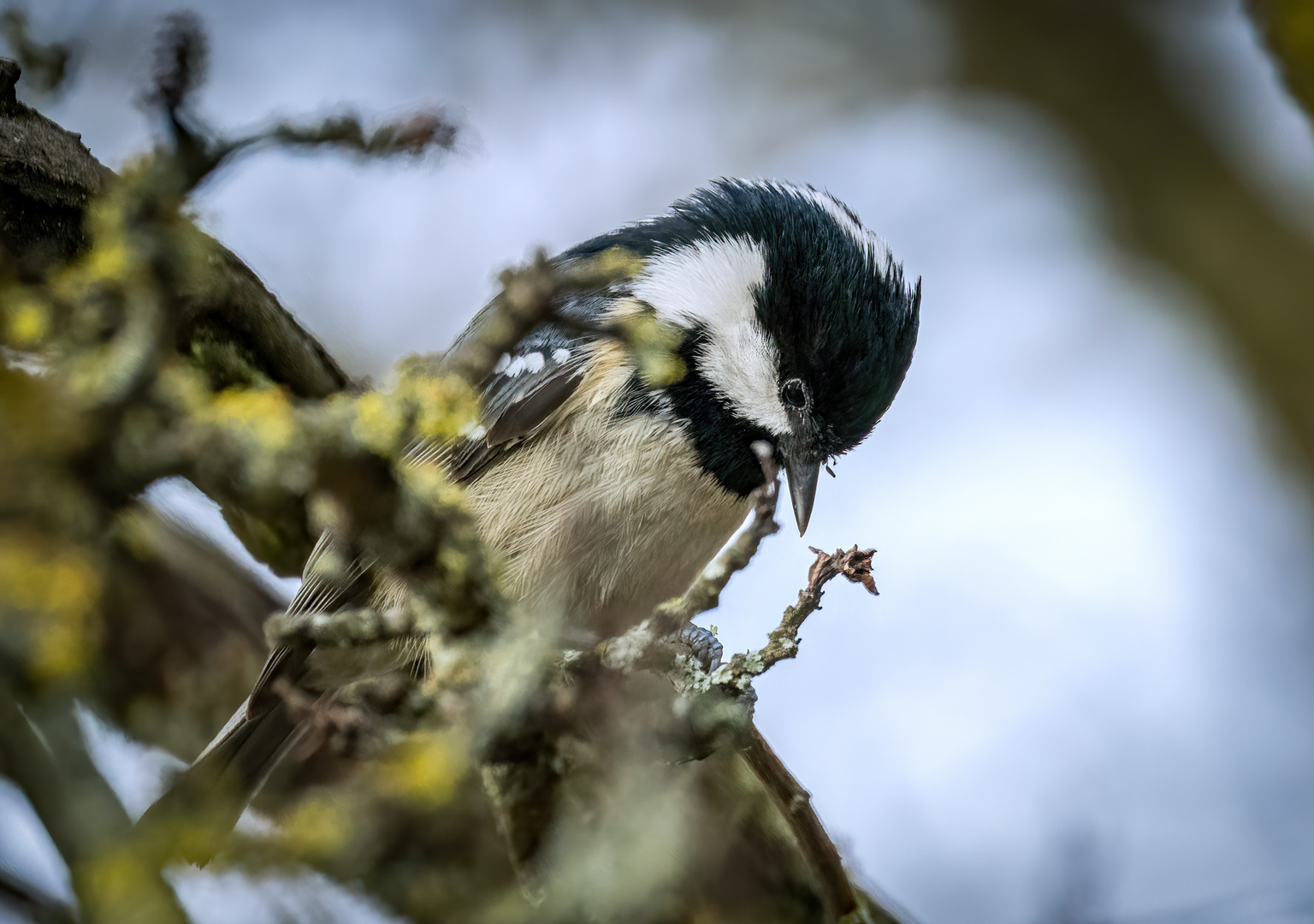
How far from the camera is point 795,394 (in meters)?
1.26

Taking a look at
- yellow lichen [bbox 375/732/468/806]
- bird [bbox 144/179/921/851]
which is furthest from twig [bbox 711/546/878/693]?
bird [bbox 144/179/921/851]

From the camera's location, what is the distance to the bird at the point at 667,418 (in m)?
1.20

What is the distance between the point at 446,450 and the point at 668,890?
1.93 feet

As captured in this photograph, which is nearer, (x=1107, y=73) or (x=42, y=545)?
(x=42, y=545)

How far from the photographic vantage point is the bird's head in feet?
4.08

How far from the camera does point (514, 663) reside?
776 mm

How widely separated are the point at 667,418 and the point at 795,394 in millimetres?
178

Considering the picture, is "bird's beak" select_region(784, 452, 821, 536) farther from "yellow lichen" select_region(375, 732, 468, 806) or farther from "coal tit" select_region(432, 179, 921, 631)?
"yellow lichen" select_region(375, 732, 468, 806)

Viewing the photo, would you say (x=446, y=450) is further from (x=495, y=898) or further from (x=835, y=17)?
(x=835, y=17)

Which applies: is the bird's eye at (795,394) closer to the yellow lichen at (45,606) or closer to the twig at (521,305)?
the twig at (521,305)

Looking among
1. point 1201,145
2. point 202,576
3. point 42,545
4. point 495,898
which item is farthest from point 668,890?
point 1201,145

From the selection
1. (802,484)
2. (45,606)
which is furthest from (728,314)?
(45,606)

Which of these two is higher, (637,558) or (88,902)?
(637,558)

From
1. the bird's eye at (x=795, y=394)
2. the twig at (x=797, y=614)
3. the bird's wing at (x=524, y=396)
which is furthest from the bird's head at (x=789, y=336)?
the twig at (x=797, y=614)
